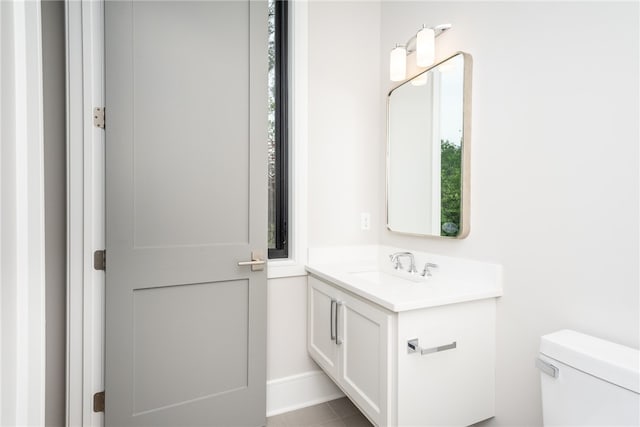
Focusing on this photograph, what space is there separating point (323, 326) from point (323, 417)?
1.78ft

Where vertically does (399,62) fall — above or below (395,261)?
above

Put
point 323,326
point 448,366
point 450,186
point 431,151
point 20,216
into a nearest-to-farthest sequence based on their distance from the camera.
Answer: point 20,216
point 448,366
point 450,186
point 431,151
point 323,326

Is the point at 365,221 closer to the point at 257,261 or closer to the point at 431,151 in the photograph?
the point at 431,151

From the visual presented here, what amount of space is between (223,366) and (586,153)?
176 centimetres

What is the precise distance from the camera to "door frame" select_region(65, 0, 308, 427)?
1369mm

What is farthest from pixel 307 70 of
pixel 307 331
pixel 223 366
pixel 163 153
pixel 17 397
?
pixel 17 397

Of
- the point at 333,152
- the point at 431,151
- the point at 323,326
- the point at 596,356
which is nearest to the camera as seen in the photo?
the point at 596,356

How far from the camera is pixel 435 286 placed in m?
1.47

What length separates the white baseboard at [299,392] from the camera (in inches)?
74.3

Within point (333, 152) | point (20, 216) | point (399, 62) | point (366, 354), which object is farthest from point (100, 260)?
point (399, 62)

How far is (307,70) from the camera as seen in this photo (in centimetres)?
193

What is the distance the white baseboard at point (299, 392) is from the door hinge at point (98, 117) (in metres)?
1.57

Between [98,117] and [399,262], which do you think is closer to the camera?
[98,117]

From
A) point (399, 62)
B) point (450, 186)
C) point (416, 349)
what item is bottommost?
point (416, 349)
